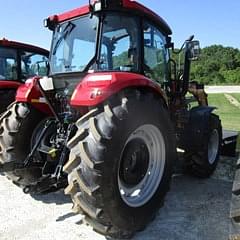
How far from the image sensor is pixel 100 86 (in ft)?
11.7

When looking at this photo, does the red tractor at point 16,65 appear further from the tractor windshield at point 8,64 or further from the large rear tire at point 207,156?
the large rear tire at point 207,156

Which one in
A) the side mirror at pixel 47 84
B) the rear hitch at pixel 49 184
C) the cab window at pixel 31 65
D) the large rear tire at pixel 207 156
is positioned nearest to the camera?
the rear hitch at pixel 49 184

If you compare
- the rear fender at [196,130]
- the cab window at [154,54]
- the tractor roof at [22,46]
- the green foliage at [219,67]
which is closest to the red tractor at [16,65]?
the tractor roof at [22,46]

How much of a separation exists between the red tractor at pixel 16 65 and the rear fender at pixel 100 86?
3.61 metres

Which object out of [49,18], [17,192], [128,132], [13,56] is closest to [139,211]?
[128,132]

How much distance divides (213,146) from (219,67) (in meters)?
48.3

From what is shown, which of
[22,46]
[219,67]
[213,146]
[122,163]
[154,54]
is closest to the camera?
[122,163]

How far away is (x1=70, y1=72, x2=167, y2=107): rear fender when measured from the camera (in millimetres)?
Result: 3527

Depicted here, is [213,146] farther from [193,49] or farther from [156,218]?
[156,218]

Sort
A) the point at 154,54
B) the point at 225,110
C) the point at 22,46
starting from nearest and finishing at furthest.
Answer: the point at 154,54, the point at 22,46, the point at 225,110

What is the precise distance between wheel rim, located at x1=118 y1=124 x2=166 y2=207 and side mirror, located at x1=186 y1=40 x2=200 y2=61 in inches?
76.3

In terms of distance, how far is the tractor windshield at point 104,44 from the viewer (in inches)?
168

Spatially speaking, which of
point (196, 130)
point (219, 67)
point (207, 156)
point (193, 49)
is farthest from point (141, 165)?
point (219, 67)

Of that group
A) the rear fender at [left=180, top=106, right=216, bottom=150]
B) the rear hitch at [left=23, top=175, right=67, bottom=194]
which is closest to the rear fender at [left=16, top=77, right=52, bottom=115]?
the rear hitch at [left=23, top=175, right=67, bottom=194]
